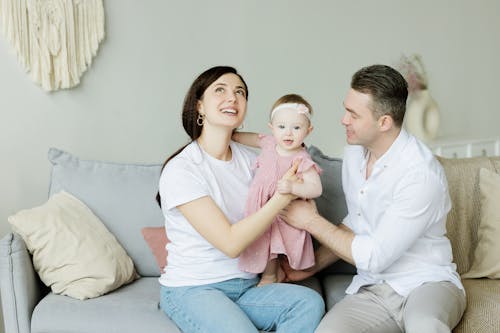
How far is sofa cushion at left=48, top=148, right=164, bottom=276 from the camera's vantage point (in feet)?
9.05

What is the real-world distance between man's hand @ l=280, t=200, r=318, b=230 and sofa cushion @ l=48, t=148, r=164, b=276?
0.65 metres

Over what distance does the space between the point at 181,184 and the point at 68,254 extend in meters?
0.58

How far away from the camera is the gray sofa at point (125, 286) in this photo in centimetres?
237

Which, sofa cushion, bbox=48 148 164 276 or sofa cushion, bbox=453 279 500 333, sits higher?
sofa cushion, bbox=48 148 164 276

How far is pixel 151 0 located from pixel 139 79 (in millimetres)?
445

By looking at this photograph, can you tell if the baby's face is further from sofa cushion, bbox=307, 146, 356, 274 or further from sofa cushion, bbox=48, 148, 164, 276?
sofa cushion, bbox=48, 148, 164, 276

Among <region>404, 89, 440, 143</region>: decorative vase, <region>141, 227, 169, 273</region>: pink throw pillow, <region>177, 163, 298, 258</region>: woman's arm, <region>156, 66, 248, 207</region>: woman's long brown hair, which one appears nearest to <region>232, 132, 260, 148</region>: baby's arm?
<region>156, 66, 248, 207</region>: woman's long brown hair

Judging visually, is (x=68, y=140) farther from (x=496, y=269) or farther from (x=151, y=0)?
(x=496, y=269)

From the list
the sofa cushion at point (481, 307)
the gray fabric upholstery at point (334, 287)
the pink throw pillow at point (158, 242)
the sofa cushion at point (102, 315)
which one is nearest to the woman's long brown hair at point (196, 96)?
the pink throw pillow at point (158, 242)

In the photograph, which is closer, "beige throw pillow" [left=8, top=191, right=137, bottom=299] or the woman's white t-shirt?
the woman's white t-shirt

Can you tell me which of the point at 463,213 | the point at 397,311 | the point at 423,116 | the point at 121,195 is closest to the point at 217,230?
the point at 397,311

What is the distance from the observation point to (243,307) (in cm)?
228

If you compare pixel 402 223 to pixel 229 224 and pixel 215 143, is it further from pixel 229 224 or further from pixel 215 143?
pixel 215 143

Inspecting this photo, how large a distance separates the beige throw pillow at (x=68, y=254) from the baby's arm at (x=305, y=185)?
30.6 inches
